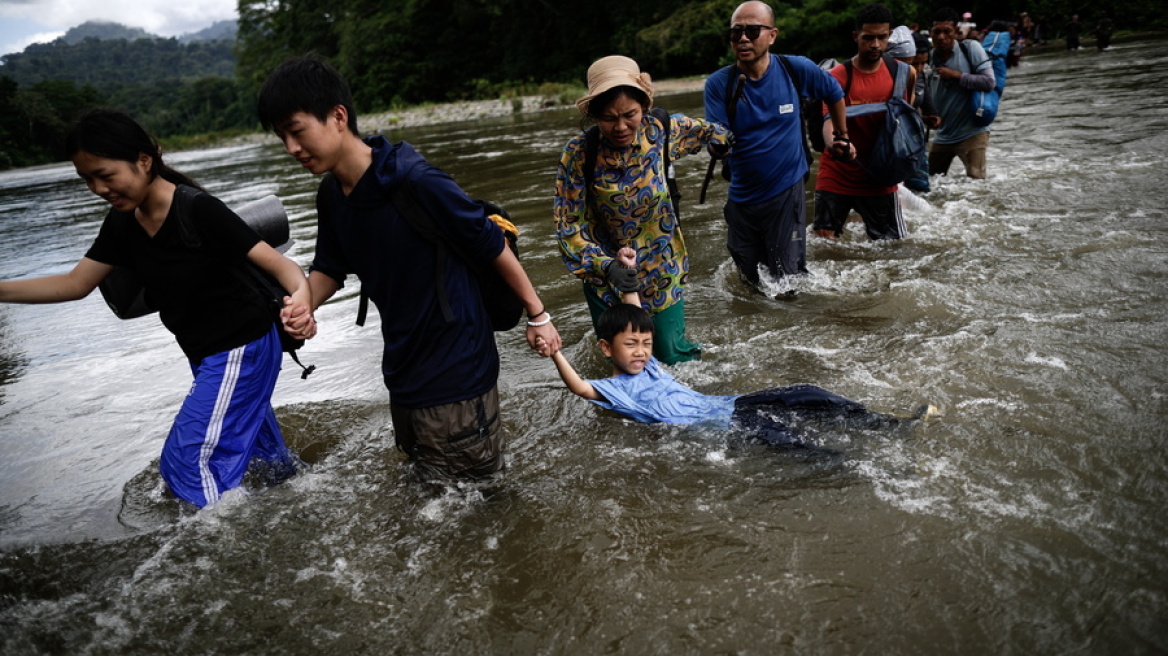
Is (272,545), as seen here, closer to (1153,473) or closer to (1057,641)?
(1057,641)

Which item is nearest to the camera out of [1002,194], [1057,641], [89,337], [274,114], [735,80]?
[1057,641]

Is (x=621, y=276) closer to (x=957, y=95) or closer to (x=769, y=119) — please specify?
(x=769, y=119)

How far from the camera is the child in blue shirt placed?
3311mm

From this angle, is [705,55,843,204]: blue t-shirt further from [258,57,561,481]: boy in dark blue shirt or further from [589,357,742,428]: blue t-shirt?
[258,57,561,481]: boy in dark blue shirt

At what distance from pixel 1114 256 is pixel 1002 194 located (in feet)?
8.37

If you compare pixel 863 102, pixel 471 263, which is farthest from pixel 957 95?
pixel 471 263

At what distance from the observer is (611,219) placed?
3852 millimetres

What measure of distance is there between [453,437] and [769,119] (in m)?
→ 3.10

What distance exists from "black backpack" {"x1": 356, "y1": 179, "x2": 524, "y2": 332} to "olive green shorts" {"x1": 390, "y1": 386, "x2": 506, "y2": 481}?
32cm

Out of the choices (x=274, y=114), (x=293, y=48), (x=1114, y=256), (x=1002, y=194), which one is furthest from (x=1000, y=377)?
(x=293, y=48)

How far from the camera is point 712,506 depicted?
3.07 metres

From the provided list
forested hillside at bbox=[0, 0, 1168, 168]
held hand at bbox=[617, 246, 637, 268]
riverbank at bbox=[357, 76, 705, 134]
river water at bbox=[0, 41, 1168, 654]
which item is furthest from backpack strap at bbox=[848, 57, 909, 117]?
forested hillside at bbox=[0, 0, 1168, 168]

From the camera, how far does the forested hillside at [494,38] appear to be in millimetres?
31266

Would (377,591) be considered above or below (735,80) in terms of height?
below
